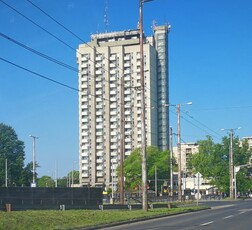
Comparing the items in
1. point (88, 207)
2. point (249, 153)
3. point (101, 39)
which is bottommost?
point (88, 207)

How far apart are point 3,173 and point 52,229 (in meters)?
95.9

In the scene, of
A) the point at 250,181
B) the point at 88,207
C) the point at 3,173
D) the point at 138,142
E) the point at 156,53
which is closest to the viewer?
the point at 88,207

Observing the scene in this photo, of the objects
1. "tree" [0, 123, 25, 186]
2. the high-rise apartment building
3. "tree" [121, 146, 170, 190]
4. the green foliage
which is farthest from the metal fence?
the high-rise apartment building

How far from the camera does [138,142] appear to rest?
16512cm

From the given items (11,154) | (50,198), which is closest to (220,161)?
(11,154)

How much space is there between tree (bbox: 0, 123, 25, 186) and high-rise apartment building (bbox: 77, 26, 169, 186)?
4777 cm

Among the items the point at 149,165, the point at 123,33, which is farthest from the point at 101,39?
the point at 149,165

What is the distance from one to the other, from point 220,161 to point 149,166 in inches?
713

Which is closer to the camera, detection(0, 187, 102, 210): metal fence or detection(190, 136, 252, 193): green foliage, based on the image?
detection(0, 187, 102, 210): metal fence

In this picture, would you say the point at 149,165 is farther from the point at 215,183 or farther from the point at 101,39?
the point at 101,39

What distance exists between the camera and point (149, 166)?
128 meters

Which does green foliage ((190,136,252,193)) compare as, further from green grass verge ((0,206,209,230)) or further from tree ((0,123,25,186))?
green grass verge ((0,206,209,230))

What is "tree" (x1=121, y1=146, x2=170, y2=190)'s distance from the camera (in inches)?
4911

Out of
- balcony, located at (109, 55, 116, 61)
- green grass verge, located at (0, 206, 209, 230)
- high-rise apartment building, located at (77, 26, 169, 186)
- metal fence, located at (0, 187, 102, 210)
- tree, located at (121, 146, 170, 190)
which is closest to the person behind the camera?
green grass verge, located at (0, 206, 209, 230)
